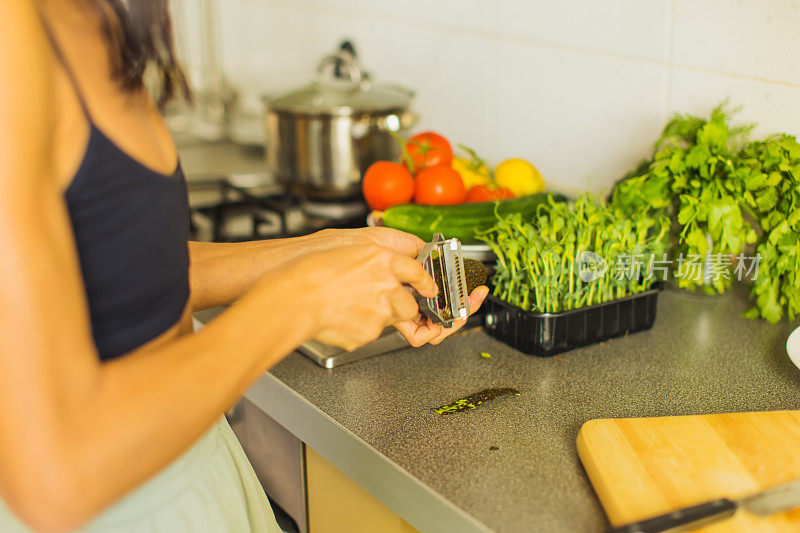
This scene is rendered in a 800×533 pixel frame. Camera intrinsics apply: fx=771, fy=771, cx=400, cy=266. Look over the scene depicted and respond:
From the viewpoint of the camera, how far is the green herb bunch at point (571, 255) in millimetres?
979

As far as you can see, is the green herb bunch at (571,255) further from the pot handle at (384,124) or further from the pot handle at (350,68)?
the pot handle at (350,68)

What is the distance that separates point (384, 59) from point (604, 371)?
40.9 inches

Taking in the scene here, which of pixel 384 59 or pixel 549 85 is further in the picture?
pixel 384 59

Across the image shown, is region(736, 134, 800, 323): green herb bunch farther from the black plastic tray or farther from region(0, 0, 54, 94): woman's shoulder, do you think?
region(0, 0, 54, 94): woman's shoulder

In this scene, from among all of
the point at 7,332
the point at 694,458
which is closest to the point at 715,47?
the point at 694,458

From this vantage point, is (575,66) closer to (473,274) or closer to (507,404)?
(473,274)

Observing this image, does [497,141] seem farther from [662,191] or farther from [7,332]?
[7,332]

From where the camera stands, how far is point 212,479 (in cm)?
71

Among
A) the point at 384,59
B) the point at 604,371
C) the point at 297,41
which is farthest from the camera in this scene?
the point at 297,41

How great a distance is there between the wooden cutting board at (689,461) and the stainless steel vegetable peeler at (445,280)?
0.57 ft

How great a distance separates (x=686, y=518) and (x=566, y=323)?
15.3 inches

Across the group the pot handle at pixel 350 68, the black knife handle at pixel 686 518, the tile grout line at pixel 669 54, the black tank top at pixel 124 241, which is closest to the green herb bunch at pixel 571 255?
the tile grout line at pixel 669 54

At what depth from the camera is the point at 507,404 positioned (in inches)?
34.1

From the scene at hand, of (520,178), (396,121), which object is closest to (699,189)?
(520,178)
